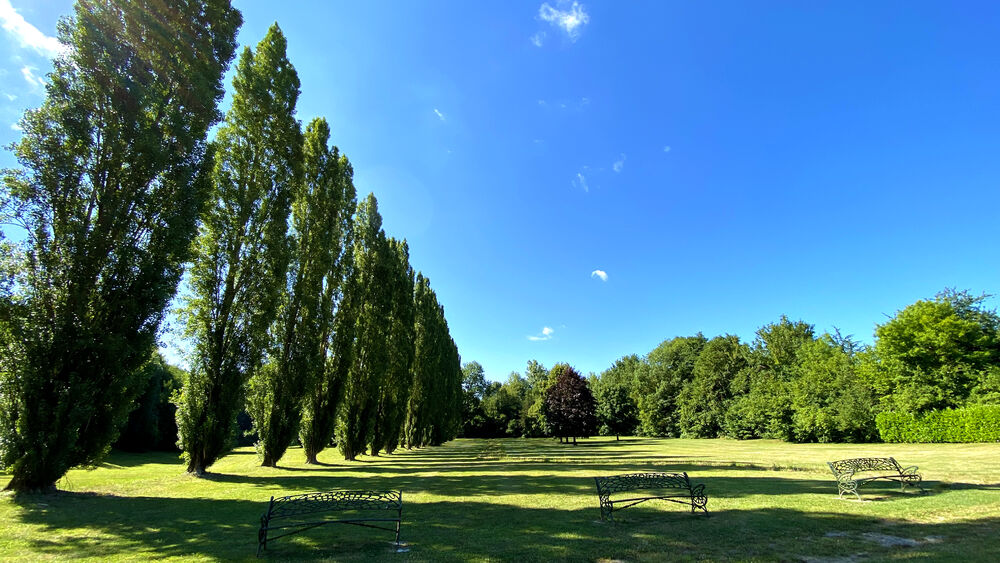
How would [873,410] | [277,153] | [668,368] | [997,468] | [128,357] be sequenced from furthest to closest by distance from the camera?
1. [668,368]
2. [873,410]
3. [277,153]
4. [997,468]
5. [128,357]

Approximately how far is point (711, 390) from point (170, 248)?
184 ft

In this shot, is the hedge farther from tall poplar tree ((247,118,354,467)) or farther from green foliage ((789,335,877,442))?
tall poplar tree ((247,118,354,467))

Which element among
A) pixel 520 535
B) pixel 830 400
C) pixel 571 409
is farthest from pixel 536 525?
pixel 830 400

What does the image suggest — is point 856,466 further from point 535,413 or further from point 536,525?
point 535,413

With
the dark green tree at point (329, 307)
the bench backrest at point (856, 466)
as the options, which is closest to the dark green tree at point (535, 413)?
the dark green tree at point (329, 307)

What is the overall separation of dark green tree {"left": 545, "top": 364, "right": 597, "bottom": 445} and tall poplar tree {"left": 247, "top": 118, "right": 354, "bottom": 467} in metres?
A: 25.7

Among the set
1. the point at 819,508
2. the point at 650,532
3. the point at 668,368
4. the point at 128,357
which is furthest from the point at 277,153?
the point at 668,368

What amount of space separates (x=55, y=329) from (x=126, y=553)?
21.1ft

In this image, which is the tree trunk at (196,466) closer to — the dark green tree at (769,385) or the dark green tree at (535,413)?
the dark green tree at (535,413)

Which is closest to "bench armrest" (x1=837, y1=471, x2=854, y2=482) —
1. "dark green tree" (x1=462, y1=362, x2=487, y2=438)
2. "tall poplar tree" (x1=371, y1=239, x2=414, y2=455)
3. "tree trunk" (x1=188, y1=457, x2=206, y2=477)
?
"tree trunk" (x1=188, y1=457, x2=206, y2=477)

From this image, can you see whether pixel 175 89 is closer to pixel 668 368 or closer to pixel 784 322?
pixel 784 322

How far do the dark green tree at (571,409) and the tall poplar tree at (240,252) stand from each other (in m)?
30.2

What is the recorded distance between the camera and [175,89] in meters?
11.8

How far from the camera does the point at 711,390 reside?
5122cm
